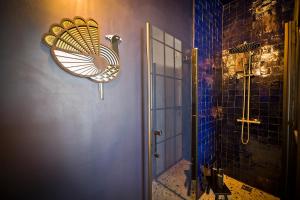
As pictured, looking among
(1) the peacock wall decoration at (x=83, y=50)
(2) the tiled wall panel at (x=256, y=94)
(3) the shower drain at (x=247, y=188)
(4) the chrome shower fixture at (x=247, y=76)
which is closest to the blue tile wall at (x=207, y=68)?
(2) the tiled wall panel at (x=256, y=94)

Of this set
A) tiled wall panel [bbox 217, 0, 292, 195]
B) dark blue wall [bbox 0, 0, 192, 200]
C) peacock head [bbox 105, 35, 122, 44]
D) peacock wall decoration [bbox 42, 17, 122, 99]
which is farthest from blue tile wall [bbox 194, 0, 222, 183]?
peacock wall decoration [bbox 42, 17, 122, 99]

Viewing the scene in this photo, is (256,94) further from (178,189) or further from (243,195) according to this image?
(178,189)

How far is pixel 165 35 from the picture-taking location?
127 cm

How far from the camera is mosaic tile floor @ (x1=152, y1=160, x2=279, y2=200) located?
50.2 inches

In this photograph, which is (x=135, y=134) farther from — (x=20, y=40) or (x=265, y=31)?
(x=265, y=31)

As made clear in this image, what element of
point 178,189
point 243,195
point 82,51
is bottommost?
point 243,195

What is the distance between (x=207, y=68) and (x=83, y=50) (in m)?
1.65

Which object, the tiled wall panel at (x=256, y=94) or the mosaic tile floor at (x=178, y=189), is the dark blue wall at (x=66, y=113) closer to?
the mosaic tile floor at (x=178, y=189)

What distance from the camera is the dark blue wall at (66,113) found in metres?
0.65

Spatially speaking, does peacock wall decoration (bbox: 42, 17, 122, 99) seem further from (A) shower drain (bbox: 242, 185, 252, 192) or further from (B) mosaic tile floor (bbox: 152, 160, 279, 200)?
(A) shower drain (bbox: 242, 185, 252, 192)

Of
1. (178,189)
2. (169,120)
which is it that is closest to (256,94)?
(169,120)

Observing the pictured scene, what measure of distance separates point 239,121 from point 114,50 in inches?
82.7

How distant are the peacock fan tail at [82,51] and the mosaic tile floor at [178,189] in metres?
1.01

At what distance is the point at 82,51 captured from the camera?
32.7 inches
